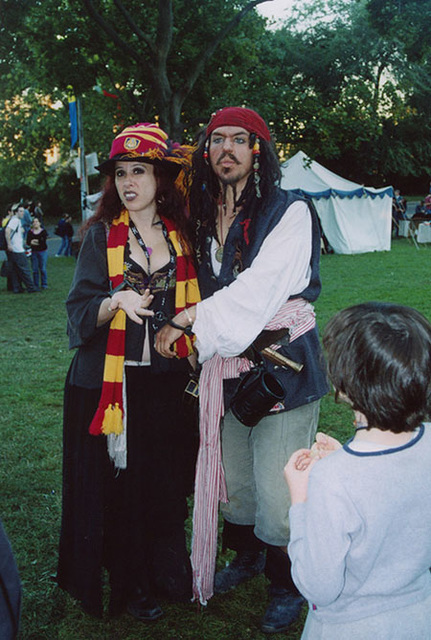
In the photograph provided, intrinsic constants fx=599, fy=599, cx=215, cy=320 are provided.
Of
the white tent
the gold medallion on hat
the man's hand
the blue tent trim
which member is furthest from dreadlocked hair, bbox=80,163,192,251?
the white tent

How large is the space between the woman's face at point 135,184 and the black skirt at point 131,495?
2.35 ft

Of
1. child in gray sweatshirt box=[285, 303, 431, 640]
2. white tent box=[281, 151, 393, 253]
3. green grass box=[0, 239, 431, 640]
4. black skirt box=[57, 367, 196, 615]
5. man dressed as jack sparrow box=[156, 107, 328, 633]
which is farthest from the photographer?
white tent box=[281, 151, 393, 253]

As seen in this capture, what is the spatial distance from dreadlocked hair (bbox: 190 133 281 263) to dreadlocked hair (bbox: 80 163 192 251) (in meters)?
0.05

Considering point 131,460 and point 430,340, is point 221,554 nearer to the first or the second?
point 131,460

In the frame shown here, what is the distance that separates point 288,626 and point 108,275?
1.76 m

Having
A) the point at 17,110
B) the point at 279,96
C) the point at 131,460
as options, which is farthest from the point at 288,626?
the point at 17,110

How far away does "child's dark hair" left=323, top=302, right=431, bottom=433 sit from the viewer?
140 centimetres

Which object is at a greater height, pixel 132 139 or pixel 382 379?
pixel 132 139

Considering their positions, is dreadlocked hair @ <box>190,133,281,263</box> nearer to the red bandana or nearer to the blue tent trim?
the red bandana

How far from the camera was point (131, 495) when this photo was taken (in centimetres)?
267

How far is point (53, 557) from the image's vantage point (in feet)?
10.8

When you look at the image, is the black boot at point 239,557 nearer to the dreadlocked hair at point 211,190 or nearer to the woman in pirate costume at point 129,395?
the woman in pirate costume at point 129,395

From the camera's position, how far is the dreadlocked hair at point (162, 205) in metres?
2.63

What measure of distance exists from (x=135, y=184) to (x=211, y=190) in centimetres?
34
